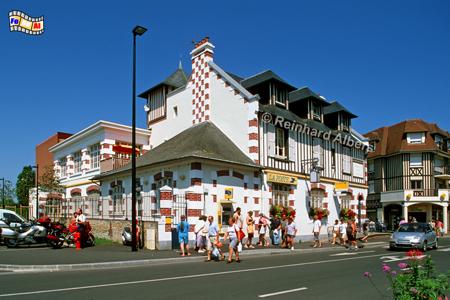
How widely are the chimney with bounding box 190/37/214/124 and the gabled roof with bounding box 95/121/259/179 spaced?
2.79 ft

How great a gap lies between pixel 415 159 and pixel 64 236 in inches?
1518

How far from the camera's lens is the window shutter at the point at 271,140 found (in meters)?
22.2

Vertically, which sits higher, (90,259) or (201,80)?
(201,80)

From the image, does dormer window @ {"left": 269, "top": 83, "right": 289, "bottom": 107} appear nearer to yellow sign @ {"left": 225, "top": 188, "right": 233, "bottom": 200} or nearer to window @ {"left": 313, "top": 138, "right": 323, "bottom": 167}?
window @ {"left": 313, "top": 138, "right": 323, "bottom": 167}

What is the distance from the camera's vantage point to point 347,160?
2948 cm

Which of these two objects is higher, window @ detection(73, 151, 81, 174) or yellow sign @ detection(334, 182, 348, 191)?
window @ detection(73, 151, 81, 174)

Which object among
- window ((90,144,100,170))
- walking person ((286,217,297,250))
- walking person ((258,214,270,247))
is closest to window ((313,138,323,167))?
walking person ((258,214,270,247))

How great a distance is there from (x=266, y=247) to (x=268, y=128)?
6218 millimetres

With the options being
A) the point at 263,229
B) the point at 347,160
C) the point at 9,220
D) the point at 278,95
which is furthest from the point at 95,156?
the point at 347,160

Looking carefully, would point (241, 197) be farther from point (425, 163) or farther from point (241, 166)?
point (425, 163)

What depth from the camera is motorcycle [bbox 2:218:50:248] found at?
725 inches

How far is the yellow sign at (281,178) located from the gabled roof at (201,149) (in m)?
1.40

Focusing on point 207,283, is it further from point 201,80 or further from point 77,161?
point 77,161

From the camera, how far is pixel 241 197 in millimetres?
Result: 20438
